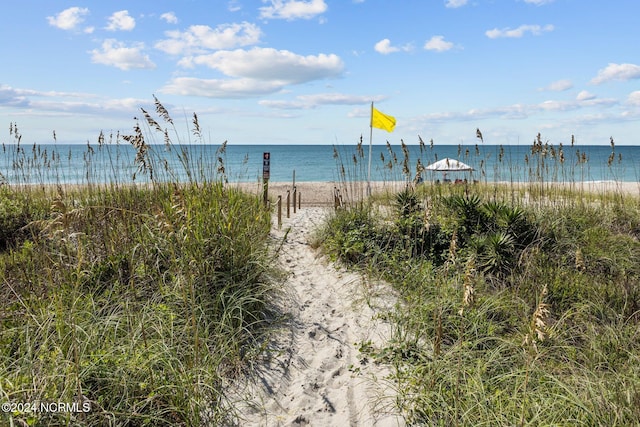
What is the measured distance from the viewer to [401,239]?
5836mm

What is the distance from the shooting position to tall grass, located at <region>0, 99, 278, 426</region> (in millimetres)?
2463

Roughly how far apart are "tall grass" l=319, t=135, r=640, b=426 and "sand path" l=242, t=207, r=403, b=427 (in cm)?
20

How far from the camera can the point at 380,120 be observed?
875cm

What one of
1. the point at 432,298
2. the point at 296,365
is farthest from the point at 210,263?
the point at 432,298

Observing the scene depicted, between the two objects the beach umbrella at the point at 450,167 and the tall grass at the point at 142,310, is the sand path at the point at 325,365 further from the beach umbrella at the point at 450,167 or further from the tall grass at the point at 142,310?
the beach umbrella at the point at 450,167

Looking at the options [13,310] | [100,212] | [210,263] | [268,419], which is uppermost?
[100,212]

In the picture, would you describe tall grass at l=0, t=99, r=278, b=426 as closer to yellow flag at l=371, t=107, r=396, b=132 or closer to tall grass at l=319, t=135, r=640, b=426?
tall grass at l=319, t=135, r=640, b=426

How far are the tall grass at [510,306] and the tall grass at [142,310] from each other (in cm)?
134

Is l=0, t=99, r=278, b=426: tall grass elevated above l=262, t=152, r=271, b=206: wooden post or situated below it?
below

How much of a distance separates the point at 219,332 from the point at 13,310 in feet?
5.66

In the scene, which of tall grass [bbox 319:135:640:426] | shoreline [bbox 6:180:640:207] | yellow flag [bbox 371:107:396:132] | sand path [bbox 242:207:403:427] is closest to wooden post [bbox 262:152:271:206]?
shoreline [bbox 6:180:640:207]

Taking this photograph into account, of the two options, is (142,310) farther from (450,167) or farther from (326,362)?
(450,167)

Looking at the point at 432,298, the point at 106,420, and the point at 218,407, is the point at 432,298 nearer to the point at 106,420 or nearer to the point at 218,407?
the point at 218,407

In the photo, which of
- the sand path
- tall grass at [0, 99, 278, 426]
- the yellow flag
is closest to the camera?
tall grass at [0, 99, 278, 426]
